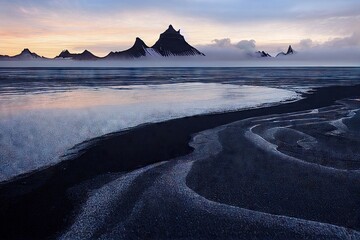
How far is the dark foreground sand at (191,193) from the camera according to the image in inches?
237

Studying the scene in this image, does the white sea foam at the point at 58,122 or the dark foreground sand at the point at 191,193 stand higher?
the dark foreground sand at the point at 191,193

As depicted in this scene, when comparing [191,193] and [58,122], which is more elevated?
[191,193]

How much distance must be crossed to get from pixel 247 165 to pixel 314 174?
180cm

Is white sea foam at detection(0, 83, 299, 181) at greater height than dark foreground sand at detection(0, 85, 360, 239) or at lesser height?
lesser

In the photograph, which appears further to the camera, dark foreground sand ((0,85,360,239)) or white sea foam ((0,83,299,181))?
white sea foam ((0,83,299,181))

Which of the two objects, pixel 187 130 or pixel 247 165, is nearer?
pixel 247 165

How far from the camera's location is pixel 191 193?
24.7 feet

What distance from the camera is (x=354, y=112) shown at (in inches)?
768

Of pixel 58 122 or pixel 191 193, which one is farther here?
pixel 58 122

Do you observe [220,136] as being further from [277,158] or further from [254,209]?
[254,209]

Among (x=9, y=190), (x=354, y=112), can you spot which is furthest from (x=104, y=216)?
(x=354, y=112)

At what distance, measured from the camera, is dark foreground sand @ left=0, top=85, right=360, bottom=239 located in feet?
19.8

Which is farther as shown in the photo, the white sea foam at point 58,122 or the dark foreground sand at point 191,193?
the white sea foam at point 58,122

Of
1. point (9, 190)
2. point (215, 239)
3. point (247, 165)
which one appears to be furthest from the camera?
point (247, 165)
